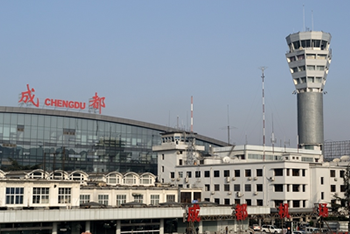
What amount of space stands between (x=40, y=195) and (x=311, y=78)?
334 ft

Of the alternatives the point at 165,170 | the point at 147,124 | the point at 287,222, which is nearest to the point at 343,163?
the point at 287,222

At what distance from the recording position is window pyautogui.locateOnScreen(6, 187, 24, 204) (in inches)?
2406

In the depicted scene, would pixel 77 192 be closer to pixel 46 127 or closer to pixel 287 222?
pixel 287 222

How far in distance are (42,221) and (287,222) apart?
1629 inches

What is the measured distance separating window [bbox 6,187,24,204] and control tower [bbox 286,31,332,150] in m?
98.5

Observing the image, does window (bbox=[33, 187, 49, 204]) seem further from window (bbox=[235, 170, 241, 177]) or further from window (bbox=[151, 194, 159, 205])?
window (bbox=[235, 170, 241, 177])

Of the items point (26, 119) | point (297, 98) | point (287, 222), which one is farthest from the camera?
point (297, 98)

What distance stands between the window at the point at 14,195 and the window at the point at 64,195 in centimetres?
496

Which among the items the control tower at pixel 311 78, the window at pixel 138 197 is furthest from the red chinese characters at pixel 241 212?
the control tower at pixel 311 78

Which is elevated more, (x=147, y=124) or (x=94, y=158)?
(x=147, y=124)

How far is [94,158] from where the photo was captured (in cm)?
11025

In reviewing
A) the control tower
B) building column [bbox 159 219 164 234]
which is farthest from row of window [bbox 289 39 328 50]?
building column [bbox 159 219 164 234]

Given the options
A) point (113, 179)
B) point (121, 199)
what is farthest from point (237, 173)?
point (113, 179)

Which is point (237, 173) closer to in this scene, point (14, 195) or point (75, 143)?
point (75, 143)
